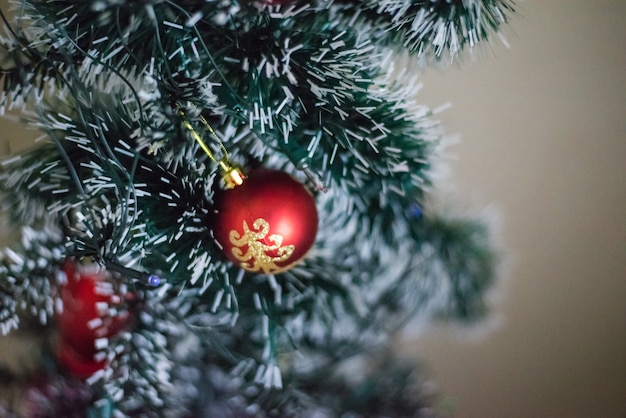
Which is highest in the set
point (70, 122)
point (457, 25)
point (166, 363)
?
point (457, 25)

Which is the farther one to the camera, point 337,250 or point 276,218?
point 337,250

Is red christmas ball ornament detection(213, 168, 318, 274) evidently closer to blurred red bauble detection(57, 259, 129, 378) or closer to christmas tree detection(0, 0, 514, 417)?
christmas tree detection(0, 0, 514, 417)

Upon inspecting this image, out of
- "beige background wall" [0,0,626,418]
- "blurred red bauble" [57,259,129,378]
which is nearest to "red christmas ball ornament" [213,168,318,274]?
"blurred red bauble" [57,259,129,378]

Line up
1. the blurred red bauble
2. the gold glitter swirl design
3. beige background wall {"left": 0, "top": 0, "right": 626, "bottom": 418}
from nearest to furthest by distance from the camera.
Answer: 1. the gold glitter swirl design
2. the blurred red bauble
3. beige background wall {"left": 0, "top": 0, "right": 626, "bottom": 418}

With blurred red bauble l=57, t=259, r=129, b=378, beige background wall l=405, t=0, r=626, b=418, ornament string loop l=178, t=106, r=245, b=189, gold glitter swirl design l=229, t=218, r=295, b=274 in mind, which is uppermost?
beige background wall l=405, t=0, r=626, b=418

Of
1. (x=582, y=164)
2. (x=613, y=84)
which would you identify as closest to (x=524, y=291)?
(x=582, y=164)

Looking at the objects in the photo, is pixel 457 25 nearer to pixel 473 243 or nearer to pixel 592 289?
pixel 473 243
